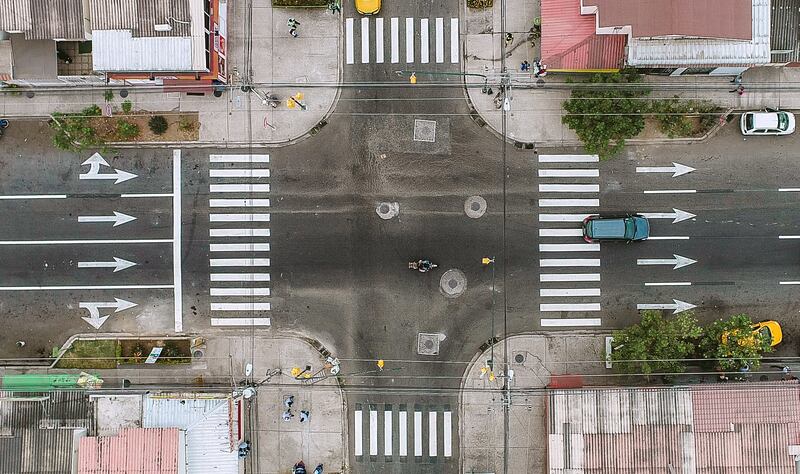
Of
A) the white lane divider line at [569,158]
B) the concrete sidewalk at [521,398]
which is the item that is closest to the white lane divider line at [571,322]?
the concrete sidewalk at [521,398]

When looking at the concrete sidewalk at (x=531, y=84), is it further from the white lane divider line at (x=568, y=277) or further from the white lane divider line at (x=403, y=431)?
the white lane divider line at (x=403, y=431)

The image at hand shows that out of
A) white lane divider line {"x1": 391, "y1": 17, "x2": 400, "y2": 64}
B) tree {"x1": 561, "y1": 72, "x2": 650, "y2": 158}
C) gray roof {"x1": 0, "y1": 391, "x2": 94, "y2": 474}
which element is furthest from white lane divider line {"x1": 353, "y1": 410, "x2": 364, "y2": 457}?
white lane divider line {"x1": 391, "y1": 17, "x2": 400, "y2": 64}

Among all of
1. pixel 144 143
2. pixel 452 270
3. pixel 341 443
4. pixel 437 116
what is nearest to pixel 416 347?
Result: pixel 452 270

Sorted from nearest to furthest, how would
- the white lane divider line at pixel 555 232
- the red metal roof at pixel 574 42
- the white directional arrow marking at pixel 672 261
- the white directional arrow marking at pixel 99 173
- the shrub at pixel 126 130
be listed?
the red metal roof at pixel 574 42 < the shrub at pixel 126 130 < the white directional arrow marking at pixel 672 261 < the white lane divider line at pixel 555 232 < the white directional arrow marking at pixel 99 173

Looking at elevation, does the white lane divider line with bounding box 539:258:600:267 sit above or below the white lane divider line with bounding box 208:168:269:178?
below

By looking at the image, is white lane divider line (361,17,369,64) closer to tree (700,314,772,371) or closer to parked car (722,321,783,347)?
tree (700,314,772,371)

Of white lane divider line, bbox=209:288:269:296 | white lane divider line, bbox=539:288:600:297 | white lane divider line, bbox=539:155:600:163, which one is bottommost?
white lane divider line, bbox=539:288:600:297
